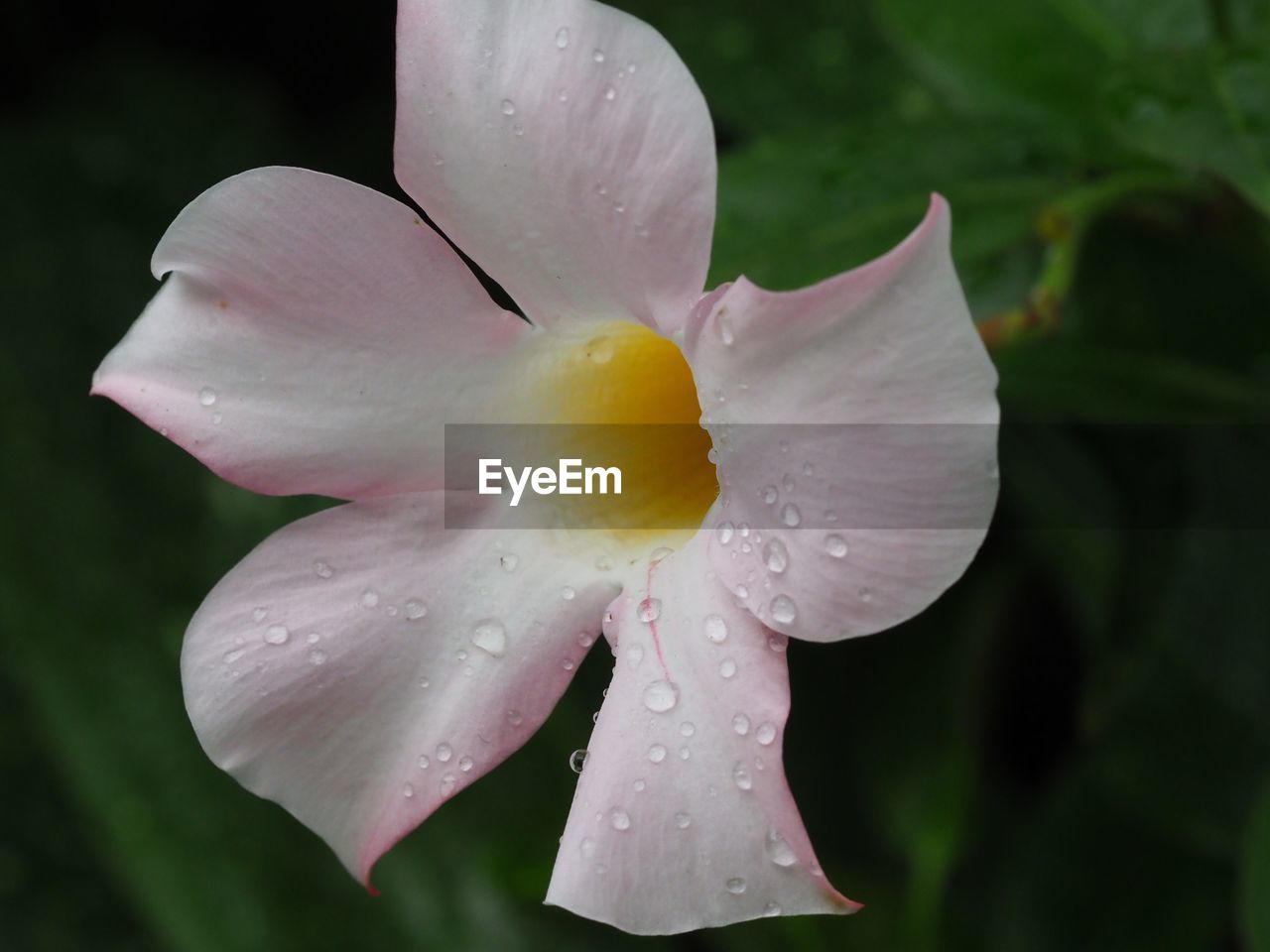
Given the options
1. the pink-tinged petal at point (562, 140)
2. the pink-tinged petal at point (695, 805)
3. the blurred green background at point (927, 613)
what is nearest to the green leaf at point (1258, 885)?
the blurred green background at point (927, 613)

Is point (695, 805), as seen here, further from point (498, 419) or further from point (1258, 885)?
point (1258, 885)

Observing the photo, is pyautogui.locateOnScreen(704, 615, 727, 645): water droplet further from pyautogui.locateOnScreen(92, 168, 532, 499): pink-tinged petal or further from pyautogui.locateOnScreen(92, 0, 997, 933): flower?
pyautogui.locateOnScreen(92, 168, 532, 499): pink-tinged petal

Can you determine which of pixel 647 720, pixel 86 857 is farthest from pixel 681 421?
pixel 86 857

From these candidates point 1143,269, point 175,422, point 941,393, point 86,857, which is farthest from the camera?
point 86,857

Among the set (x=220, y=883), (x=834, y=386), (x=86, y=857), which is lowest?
(x=86, y=857)

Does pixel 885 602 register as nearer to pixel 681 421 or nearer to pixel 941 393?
pixel 941 393

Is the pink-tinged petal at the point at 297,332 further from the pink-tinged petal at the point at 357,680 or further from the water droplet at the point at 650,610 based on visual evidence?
the water droplet at the point at 650,610
